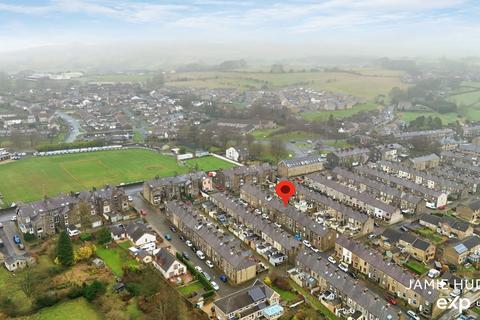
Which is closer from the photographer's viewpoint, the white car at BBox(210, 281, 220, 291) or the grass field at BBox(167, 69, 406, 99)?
the white car at BBox(210, 281, 220, 291)

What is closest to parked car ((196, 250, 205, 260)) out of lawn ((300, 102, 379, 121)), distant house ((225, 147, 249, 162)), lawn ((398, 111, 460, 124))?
distant house ((225, 147, 249, 162))

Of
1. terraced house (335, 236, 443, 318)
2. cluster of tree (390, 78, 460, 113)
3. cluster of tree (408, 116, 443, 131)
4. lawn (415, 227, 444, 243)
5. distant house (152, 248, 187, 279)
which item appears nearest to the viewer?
terraced house (335, 236, 443, 318)

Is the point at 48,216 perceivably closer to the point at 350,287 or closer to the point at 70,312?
the point at 70,312

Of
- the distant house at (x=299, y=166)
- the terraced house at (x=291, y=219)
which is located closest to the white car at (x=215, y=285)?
the terraced house at (x=291, y=219)

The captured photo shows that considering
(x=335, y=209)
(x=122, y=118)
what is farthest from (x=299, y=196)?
(x=122, y=118)

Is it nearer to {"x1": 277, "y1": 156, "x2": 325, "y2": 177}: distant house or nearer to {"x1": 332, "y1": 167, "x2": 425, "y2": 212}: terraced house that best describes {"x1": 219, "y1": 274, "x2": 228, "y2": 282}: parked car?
{"x1": 332, "y1": 167, "x2": 425, "y2": 212}: terraced house

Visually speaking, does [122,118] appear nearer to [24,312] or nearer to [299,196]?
[299,196]

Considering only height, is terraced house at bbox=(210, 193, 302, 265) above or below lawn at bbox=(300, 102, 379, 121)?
below
